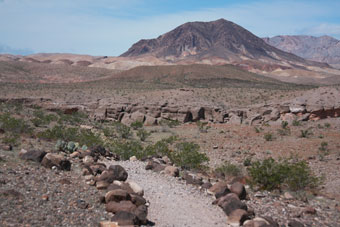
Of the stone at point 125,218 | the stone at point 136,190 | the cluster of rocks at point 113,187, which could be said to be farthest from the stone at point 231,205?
the stone at point 125,218

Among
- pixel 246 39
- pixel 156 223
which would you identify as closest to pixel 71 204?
pixel 156 223

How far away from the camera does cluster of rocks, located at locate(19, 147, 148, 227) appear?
6.02 meters

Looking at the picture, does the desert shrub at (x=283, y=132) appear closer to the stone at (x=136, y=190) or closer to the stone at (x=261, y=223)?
the stone at (x=261, y=223)

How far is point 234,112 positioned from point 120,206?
968 inches

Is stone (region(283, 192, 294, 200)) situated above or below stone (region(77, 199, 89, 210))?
below

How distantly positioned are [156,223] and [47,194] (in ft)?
7.62

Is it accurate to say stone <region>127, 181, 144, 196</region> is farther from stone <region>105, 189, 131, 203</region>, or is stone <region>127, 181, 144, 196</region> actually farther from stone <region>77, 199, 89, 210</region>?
stone <region>77, 199, 89, 210</region>

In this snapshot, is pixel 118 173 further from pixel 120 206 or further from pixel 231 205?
pixel 231 205

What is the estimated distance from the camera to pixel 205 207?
24.7 ft

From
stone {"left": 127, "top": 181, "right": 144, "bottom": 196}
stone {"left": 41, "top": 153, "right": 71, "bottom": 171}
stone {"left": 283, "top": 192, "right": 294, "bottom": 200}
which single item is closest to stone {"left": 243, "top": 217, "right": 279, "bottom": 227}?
stone {"left": 283, "top": 192, "right": 294, "bottom": 200}

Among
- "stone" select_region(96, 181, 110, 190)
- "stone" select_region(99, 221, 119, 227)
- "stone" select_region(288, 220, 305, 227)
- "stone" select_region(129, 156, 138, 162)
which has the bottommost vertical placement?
"stone" select_region(129, 156, 138, 162)

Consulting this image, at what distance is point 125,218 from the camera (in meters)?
5.91

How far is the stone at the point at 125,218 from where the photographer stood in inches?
231

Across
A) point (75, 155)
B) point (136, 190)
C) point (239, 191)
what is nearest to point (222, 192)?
point (239, 191)
